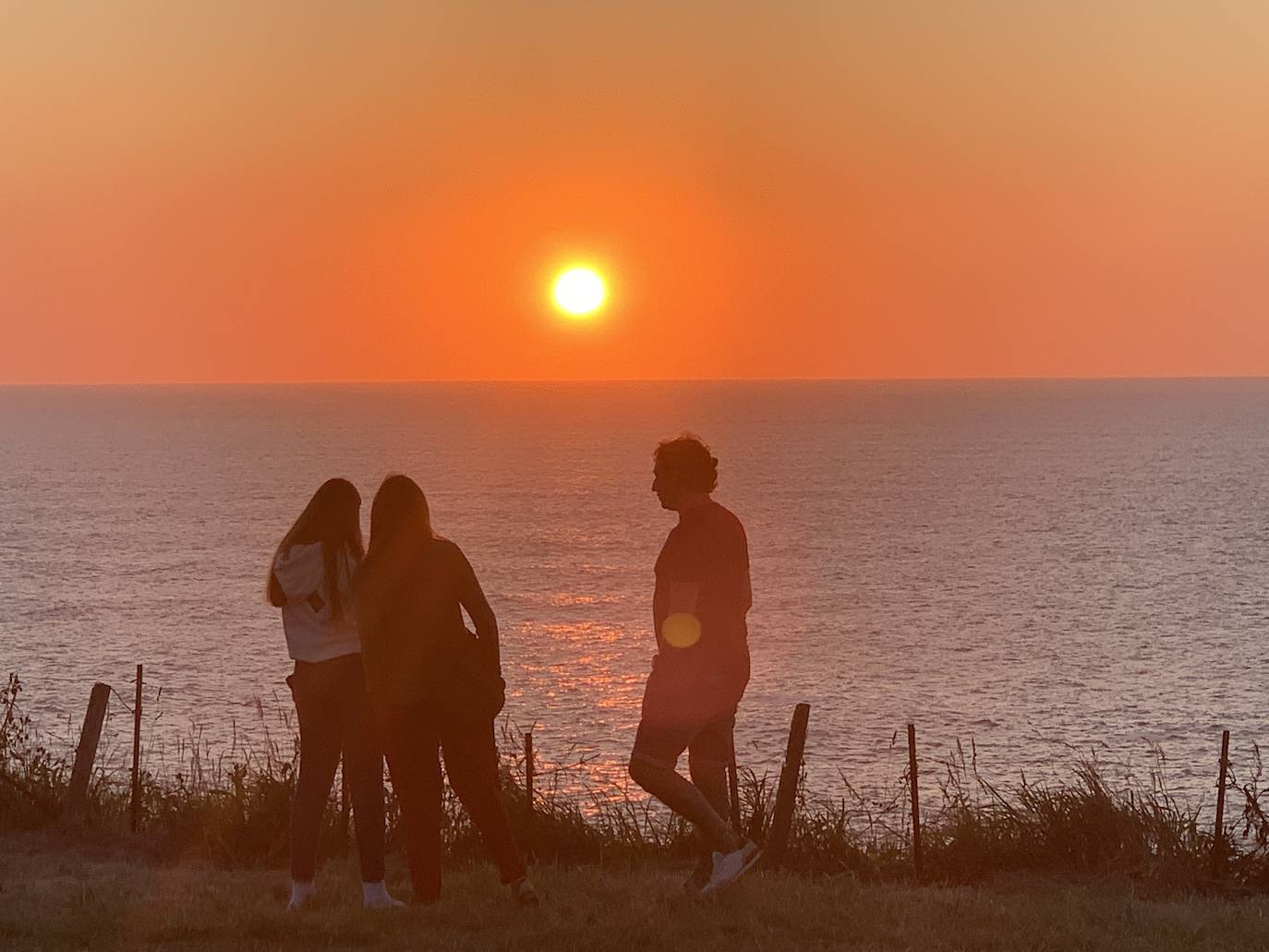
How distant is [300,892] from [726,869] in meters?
1.96

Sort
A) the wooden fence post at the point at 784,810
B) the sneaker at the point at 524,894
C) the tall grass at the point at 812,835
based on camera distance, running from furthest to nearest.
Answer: the tall grass at the point at 812,835, the wooden fence post at the point at 784,810, the sneaker at the point at 524,894

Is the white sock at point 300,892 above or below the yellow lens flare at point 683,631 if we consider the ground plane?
below

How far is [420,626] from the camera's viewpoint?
7148 mm

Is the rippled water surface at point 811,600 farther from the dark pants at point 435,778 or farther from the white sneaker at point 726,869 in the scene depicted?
the white sneaker at point 726,869

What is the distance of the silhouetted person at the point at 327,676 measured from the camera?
7246 millimetres

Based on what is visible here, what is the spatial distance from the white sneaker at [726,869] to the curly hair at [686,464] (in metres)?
1.70

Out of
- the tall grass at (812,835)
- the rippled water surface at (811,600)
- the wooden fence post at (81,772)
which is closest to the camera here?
the tall grass at (812,835)

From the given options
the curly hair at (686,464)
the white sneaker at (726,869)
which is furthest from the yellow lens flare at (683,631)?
the white sneaker at (726,869)

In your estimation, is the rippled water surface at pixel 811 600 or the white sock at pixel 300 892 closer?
the white sock at pixel 300 892

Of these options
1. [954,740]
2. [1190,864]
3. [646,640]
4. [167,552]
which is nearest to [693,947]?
[1190,864]

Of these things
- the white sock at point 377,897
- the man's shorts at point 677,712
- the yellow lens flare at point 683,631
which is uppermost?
the yellow lens flare at point 683,631

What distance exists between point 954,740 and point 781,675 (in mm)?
9718

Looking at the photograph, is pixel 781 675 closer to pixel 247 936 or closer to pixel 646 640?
pixel 646 640

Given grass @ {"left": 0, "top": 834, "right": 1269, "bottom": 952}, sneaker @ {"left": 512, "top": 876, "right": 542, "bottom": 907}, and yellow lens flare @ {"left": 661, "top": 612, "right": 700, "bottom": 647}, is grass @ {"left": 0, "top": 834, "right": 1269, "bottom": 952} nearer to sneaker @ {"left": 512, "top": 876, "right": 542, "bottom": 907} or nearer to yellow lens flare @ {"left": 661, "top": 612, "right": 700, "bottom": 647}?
sneaker @ {"left": 512, "top": 876, "right": 542, "bottom": 907}
